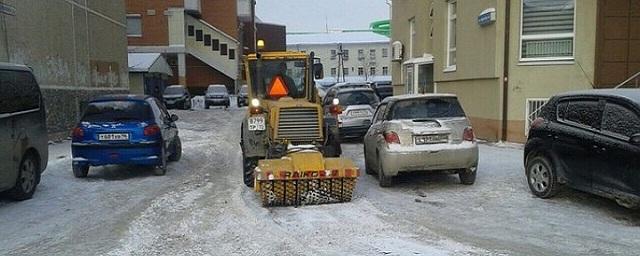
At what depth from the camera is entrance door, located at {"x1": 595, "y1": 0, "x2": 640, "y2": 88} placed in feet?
44.3

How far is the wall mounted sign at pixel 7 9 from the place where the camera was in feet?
47.3

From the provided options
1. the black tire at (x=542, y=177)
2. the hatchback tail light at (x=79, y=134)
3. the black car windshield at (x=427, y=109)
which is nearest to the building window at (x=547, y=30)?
the black car windshield at (x=427, y=109)

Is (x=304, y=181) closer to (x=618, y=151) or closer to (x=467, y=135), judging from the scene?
(x=467, y=135)

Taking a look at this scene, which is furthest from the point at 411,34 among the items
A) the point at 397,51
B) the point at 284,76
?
the point at 284,76

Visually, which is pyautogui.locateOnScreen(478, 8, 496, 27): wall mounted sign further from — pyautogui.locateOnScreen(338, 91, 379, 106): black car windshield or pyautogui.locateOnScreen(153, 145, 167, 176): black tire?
pyautogui.locateOnScreen(153, 145, 167, 176): black tire

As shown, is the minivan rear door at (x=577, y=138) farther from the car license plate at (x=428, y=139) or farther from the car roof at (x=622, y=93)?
the car license plate at (x=428, y=139)

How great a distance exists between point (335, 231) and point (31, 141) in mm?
5421

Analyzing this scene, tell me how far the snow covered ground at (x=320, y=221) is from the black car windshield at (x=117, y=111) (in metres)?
1.22

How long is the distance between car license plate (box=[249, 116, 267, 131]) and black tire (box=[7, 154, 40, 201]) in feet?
11.7

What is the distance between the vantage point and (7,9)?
1465 cm

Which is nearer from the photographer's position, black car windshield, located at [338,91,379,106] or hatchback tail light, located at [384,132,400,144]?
hatchback tail light, located at [384,132,400,144]

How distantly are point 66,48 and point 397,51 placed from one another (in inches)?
507

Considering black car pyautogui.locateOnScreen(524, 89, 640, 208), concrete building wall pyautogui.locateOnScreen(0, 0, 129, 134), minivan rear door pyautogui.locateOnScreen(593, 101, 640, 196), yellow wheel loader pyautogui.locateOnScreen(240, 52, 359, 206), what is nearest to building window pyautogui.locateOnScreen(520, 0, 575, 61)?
black car pyautogui.locateOnScreen(524, 89, 640, 208)

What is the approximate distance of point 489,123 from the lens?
15.0m
